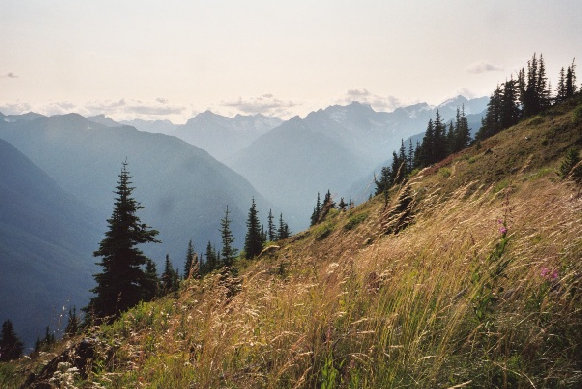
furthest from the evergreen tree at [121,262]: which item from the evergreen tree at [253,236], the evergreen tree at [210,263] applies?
the evergreen tree at [253,236]

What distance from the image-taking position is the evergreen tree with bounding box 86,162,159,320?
24141mm

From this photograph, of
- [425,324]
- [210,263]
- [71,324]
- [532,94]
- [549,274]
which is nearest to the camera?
[425,324]

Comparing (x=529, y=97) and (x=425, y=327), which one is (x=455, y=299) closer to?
(x=425, y=327)

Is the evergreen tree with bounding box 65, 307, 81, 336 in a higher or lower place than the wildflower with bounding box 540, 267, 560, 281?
lower

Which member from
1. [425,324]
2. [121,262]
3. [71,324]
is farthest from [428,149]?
[425,324]

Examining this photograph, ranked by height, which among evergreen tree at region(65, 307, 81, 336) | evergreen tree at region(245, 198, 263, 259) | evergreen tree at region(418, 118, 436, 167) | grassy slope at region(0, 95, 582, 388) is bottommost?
evergreen tree at region(245, 198, 263, 259)

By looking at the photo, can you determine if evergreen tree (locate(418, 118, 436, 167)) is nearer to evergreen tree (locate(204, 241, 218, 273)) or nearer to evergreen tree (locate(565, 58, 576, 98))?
evergreen tree (locate(565, 58, 576, 98))

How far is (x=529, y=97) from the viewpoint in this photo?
206 ft

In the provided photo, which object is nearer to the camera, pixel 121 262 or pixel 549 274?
pixel 549 274

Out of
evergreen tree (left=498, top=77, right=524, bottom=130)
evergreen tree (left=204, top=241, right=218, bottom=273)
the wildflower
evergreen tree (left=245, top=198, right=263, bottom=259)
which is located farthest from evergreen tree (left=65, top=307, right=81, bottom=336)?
evergreen tree (left=498, top=77, right=524, bottom=130)

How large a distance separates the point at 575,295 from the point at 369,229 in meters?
2.19

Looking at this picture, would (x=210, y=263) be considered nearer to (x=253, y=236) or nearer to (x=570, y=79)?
(x=253, y=236)

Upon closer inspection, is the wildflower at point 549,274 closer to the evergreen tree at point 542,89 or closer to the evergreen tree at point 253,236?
the evergreen tree at point 253,236

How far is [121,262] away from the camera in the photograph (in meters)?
24.9
